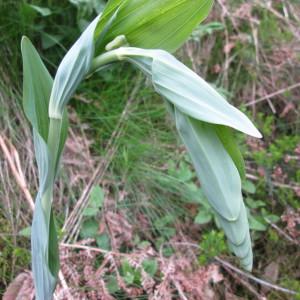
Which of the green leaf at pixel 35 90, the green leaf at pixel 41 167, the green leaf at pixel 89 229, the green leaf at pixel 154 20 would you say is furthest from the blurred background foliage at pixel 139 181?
the green leaf at pixel 154 20

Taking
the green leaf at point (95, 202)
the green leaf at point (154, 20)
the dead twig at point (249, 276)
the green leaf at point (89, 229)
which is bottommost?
the dead twig at point (249, 276)

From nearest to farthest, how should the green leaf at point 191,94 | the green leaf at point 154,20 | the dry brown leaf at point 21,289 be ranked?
the green leaf at point 191,94 < the green leaf at point 154,20 < the dry brown leaf at point 21,289

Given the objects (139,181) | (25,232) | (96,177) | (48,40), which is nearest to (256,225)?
(139,181)

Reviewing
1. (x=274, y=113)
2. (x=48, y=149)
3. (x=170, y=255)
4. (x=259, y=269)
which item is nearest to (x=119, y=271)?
(x=170, y=255)

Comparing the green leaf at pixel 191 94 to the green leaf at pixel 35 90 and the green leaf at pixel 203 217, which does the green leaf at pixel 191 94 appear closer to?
the green leaf at pixel 35 90

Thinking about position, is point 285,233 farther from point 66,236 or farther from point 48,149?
point 48,149

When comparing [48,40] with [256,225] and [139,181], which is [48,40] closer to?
[139,181]

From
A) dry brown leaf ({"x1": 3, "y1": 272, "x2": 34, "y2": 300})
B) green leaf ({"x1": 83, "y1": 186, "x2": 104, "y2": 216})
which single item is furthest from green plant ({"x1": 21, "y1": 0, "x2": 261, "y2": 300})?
green leaf ({"x1": 83, "y1": 186, "x2": 104, "y2": 216})
